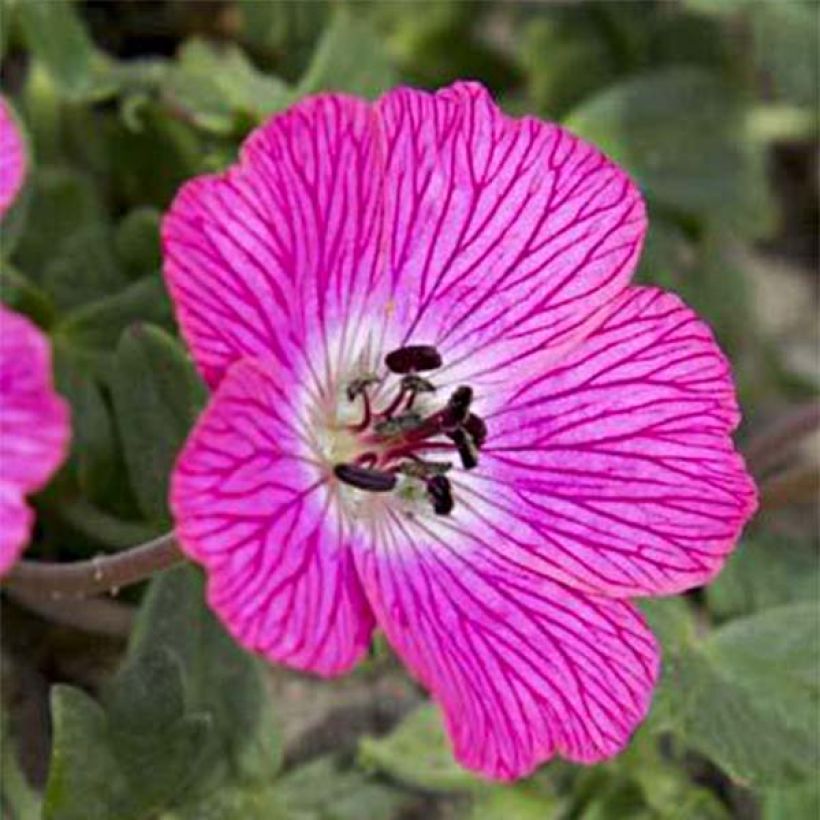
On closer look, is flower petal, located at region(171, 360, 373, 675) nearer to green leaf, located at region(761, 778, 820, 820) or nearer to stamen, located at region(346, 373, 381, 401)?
stamen, located at region(346, 373, 381, 401)

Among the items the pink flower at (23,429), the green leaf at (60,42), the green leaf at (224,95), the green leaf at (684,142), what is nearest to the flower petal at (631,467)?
the pink flower at (23,429)

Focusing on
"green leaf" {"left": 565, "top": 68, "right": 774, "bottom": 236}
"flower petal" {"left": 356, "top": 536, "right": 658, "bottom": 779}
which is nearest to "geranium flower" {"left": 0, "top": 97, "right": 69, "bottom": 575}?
"flower petal" {"left": 356, "top": 536, "right": 658, "bottom": 779}

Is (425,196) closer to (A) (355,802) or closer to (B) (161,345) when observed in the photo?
(B) (161,345)

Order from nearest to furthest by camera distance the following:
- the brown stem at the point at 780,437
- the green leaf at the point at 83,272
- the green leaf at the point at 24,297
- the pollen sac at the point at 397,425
→ the pollen sac at the point at 397,425 < the green leaf at the point at 24,297 < the green leaf at the point at 83,272 < the brown stem at the point at 780,437

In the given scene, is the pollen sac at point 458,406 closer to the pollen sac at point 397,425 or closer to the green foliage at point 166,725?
the pollen sac at point 397,425

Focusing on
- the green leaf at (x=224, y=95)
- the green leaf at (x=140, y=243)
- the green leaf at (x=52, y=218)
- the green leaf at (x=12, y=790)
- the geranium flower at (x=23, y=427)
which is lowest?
the green leaf at (x=12, y=790)

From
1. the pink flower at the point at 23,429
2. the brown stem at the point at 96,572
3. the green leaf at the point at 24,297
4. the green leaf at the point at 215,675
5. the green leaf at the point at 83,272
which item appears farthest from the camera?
the green leaf at the point at 83,272
